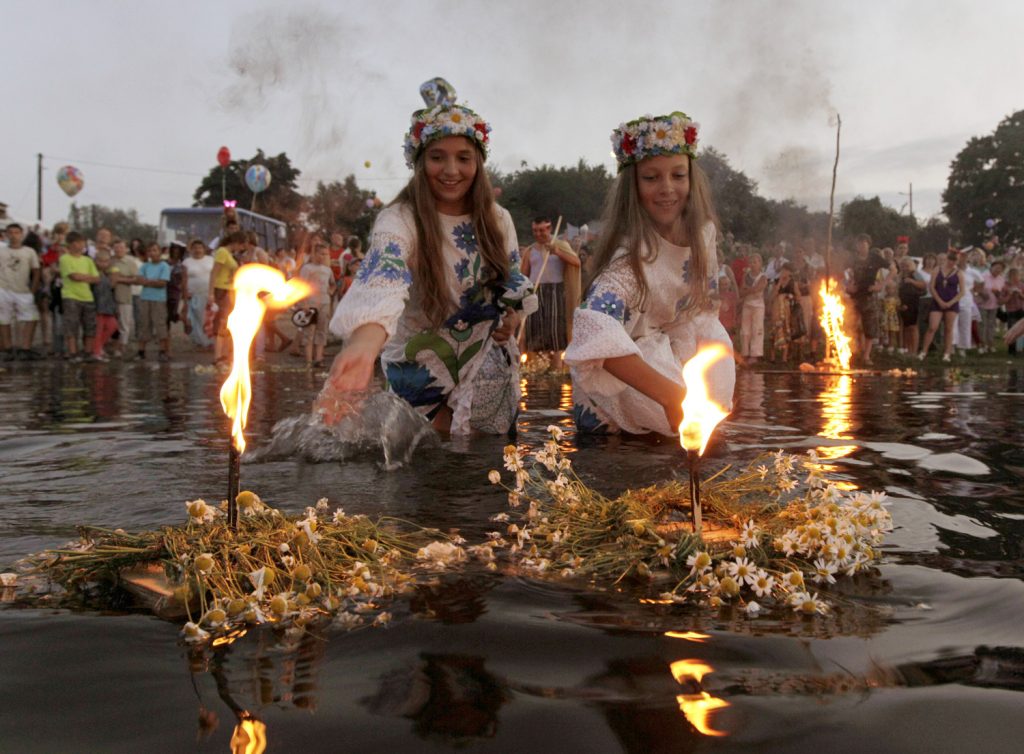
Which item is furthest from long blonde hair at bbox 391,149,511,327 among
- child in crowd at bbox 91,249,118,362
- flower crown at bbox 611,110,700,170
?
child in crowd at bbox 91,249,118,362

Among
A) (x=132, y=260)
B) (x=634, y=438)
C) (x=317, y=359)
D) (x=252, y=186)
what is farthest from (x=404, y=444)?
(x=252, y=186)

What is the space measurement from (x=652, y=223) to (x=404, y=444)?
1802 millimetres

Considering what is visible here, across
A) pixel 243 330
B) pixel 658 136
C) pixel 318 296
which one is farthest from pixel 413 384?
pixel 318 296

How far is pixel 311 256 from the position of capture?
14.9 meters

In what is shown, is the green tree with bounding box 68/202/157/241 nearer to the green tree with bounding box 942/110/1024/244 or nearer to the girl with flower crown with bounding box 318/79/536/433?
the green tree with bounding box 942/110/1024/244

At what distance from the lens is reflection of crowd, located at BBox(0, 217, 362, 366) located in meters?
13.7

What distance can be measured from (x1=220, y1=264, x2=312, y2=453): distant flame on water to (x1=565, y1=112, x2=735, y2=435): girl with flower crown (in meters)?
2.29

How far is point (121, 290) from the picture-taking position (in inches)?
622

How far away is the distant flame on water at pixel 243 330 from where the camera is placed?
8.20ft

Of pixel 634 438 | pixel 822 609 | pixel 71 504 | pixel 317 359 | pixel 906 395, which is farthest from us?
pixel 317 359

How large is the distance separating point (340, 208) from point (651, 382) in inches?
1054

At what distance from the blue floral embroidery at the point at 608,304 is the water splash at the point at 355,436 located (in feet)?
3.82

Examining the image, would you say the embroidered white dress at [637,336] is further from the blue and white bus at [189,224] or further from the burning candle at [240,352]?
the blue and white bus at [189,224]

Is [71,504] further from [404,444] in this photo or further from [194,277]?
[194,277]
